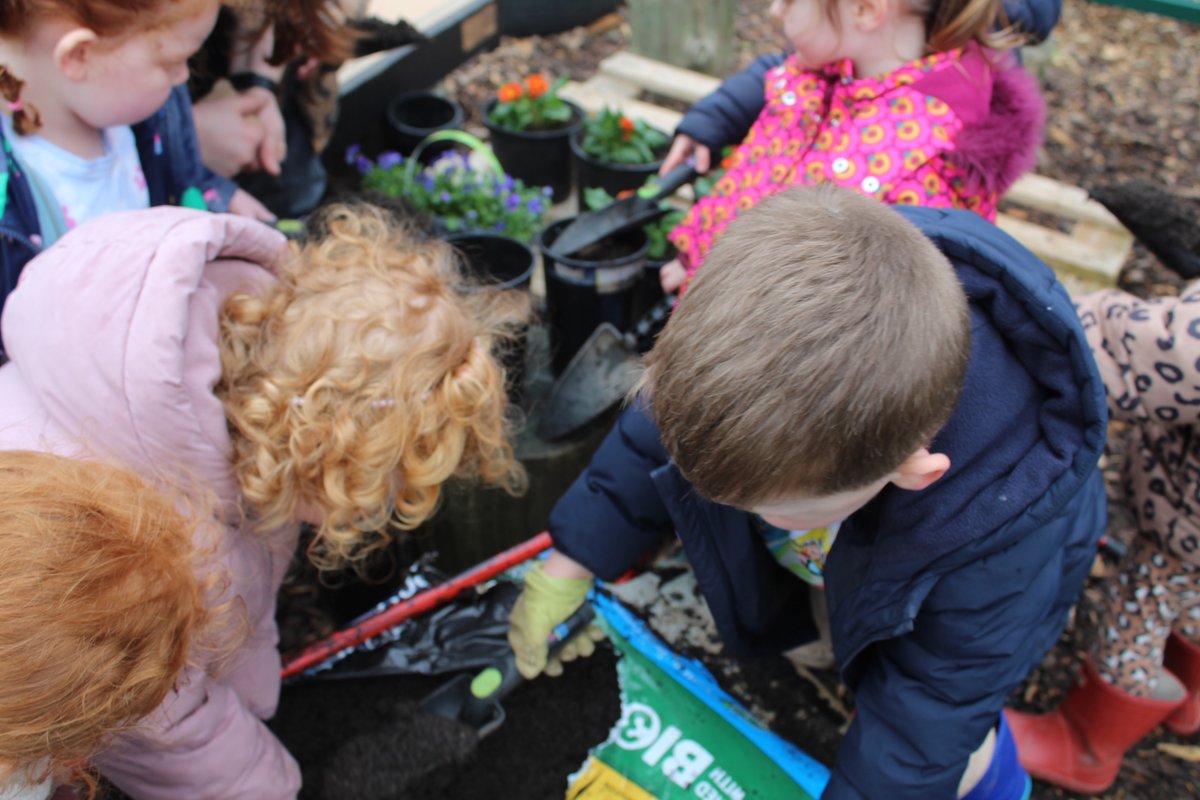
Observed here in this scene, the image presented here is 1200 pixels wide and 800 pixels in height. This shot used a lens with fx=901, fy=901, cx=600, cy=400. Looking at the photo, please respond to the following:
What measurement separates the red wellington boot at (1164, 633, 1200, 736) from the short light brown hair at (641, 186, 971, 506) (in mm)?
1288

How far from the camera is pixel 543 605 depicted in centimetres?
162

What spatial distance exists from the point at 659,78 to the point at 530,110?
0.70m

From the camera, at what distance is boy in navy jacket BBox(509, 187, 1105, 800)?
2.91 feet

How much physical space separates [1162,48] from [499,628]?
4831mm

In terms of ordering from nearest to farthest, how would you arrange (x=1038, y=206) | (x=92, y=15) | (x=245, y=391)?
(x=245, y=391)
(x=92, y=15)
(x=1038, y=206)

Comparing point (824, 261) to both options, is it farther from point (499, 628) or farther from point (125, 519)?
point (499, 628)

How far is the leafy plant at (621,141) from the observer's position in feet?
9.78

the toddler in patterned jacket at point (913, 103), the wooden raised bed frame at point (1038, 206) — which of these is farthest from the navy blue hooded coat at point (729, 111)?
the wooden raised bed frame at point (1038, 206)

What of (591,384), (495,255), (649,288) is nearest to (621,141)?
(649,288)

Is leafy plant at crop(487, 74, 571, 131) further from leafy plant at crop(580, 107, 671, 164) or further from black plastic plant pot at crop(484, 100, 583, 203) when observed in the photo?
leafy plant at crop(580, 107, 671, 164)

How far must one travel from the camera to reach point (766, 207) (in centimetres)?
101

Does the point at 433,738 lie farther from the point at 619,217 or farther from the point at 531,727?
the point at 619,217

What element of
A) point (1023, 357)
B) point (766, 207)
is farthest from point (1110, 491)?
point (766, 207)

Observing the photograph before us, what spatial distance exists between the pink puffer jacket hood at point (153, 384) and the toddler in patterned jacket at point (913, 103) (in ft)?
3.14
